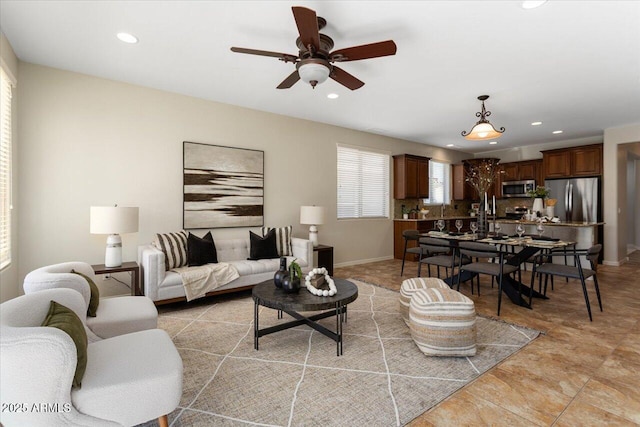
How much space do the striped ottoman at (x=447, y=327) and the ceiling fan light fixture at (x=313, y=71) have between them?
2030 millimetres

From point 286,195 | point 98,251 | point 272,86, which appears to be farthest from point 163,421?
point 286,195

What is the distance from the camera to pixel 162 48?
10.1 feet

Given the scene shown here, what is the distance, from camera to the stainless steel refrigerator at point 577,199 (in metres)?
6.48

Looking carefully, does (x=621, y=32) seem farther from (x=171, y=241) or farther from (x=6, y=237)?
(x=6, y=237)

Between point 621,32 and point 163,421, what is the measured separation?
4.50m

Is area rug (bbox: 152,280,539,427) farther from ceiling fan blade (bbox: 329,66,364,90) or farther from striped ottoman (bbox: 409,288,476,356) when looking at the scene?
ceiling fan blade (bbox: 329,66,364,90)

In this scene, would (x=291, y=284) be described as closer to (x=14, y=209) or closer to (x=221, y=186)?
(x=221, y=186)

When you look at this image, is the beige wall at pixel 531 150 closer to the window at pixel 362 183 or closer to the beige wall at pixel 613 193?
the beige wall at pixel 613 193

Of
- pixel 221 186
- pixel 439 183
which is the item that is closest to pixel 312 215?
pixel 221 186

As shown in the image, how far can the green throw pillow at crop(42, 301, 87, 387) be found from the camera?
1.40 meters

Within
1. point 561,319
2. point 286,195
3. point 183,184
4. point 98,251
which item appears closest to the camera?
point 561,319

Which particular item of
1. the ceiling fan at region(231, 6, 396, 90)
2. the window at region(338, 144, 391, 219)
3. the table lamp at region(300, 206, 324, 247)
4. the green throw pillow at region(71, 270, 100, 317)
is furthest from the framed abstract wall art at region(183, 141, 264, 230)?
the ceiling fan at region(231, 6, 396, 90)

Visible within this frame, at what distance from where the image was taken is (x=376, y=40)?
9.61ft

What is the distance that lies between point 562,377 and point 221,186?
4309 mm
